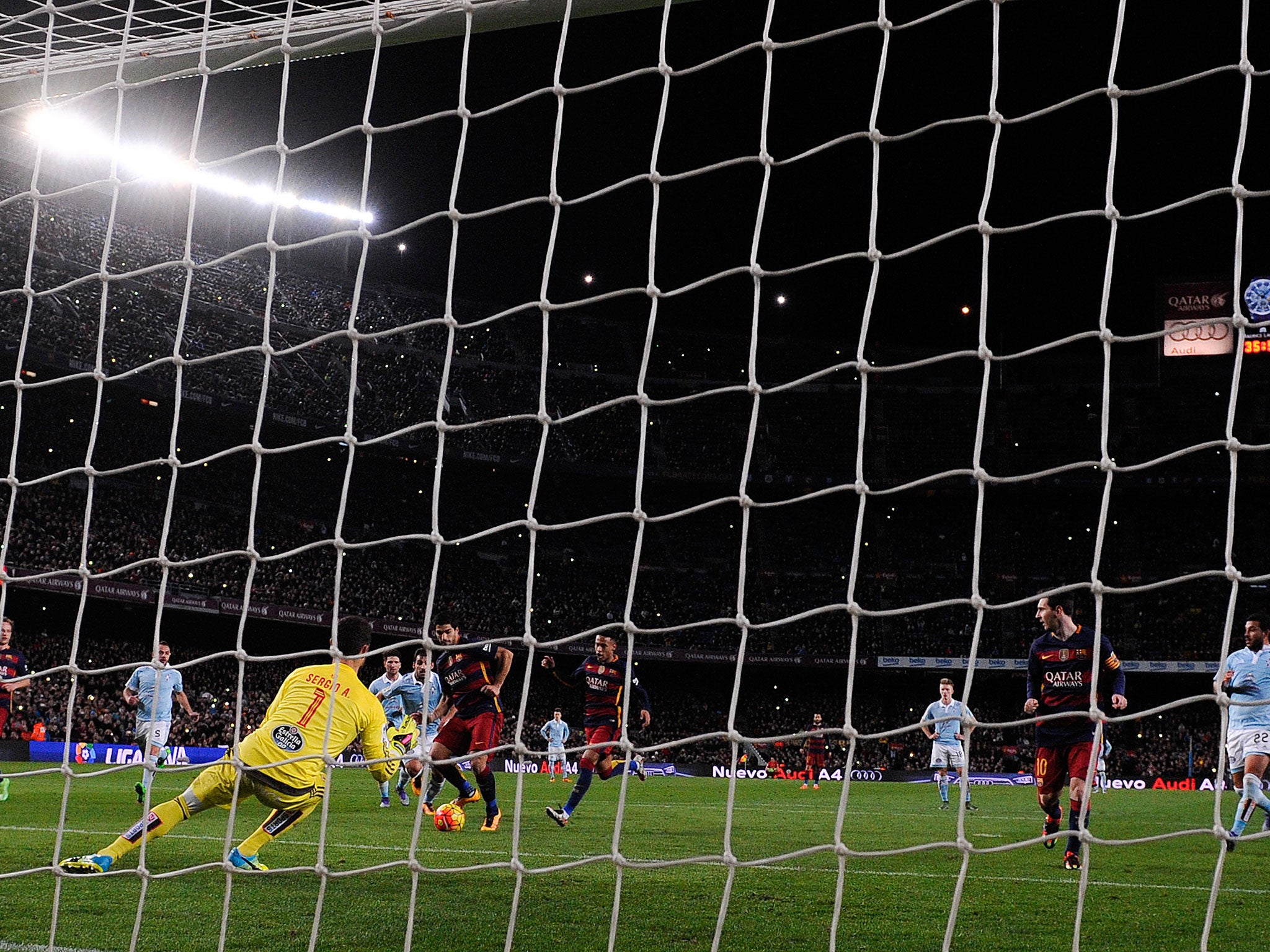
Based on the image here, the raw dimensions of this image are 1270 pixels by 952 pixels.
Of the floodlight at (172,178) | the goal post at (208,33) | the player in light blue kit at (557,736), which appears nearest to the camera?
the goal post at (208,33)

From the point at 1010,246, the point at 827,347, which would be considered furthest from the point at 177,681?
the point at 827,347

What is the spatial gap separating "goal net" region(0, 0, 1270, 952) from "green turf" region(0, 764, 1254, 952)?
0.25 meters

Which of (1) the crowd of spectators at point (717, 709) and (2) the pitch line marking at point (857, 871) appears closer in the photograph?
(2) the pitch line marking at point (857, 871)

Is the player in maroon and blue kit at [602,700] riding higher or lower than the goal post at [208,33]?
lower

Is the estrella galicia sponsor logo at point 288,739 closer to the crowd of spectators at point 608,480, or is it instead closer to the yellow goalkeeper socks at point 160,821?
the yellow goalkeeper socks at point 160,821

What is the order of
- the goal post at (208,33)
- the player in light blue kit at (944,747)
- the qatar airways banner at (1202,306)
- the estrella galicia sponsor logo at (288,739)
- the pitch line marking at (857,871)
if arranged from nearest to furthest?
the goal post at (208,33)
the estrella galicia sponsor logo at (288,739)
the pitch line marking at (857,871)
the player in light blue kit at (944,747)
the qatar airways banner at (1202,306)

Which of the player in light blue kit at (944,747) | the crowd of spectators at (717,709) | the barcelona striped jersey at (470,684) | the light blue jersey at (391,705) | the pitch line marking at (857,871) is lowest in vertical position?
the crowd of spectators at (717,709)

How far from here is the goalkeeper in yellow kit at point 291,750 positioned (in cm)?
602

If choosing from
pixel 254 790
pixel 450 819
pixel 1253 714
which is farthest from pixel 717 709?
pixel 254 790

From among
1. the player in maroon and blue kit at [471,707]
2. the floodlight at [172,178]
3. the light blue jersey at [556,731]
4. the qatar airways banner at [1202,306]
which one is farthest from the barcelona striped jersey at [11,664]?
the qatar airways banner at [1202,306]

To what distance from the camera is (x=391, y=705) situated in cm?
1280

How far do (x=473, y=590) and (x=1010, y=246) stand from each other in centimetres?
1701

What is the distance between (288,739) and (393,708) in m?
7.02

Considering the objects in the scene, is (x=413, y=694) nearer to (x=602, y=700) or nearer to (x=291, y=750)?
(x=602, y=700)
